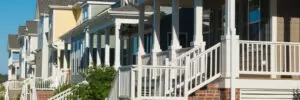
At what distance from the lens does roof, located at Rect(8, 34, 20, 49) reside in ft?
257

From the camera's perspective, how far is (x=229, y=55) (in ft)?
50.0

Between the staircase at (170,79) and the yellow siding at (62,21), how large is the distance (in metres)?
32.5

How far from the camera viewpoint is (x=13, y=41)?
79125 millimetres

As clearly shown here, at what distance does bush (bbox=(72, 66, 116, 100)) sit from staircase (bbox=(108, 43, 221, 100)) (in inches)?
252

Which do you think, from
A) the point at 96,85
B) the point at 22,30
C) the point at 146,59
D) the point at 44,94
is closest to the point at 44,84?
the point at 44,94

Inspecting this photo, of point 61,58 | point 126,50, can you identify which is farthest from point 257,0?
point 61,58

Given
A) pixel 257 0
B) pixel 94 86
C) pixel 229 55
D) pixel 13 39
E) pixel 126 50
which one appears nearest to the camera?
pixel 229 55

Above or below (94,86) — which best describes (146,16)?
above

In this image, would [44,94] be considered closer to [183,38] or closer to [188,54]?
[183,38]

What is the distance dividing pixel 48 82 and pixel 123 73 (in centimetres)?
2134

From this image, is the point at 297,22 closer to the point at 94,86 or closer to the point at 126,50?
the point at 94,86

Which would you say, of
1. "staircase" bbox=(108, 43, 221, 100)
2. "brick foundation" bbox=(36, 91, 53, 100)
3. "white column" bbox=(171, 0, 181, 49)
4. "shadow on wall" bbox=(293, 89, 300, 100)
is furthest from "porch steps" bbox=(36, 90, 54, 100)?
"shadow on wall" bbox=(293, 89, 300, 100)

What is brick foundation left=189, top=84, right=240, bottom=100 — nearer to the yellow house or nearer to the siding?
the siding

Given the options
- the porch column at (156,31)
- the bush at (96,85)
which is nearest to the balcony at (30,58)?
the bush at (96,85)
